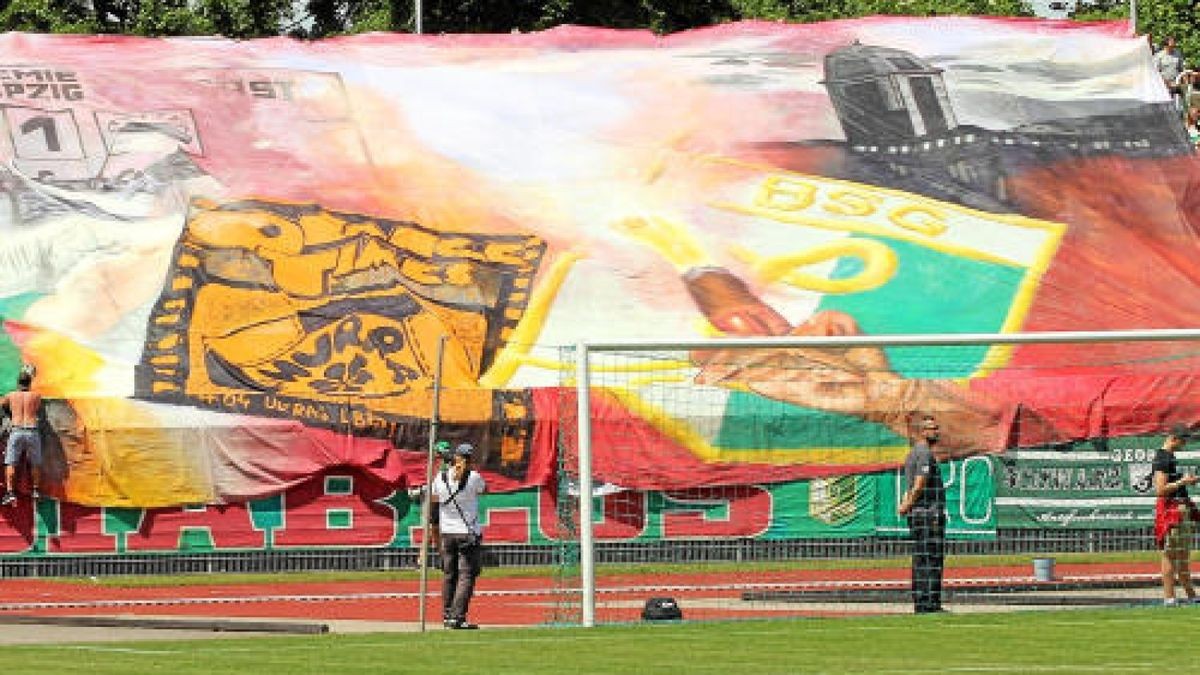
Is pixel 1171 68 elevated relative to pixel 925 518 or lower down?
lower down

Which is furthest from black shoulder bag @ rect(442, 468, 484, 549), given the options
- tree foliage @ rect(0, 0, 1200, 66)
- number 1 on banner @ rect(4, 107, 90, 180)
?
tree foliage @ rect(0, 0, 1200, 66)

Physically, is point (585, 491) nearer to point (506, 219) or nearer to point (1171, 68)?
point (506, 219)

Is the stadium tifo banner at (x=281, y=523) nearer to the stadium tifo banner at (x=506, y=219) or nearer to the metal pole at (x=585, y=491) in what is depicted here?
the stadium tifo banner at (x=506, y=219)

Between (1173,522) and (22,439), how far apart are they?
16.3 m

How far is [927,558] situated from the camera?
2700 centimetres

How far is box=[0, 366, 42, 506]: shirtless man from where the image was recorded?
3691 cm

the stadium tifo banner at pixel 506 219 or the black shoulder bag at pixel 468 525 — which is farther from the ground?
the black shoulder bag at pixel 468 525

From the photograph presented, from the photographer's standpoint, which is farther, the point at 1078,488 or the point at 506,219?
the point at 506,219

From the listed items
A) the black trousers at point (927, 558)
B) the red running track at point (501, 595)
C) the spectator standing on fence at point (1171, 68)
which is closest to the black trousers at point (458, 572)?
the red running track at point (501, 595)

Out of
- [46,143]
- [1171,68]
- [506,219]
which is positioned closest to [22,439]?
[46,143]

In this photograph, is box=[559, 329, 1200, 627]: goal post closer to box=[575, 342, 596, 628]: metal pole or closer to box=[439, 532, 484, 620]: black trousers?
Answer: box=[575, 342, 596, 628]: metal pole

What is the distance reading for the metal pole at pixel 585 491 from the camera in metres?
26.1

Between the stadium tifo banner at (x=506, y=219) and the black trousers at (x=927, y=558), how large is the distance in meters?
6.06

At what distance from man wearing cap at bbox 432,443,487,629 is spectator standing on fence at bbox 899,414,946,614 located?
406cm
